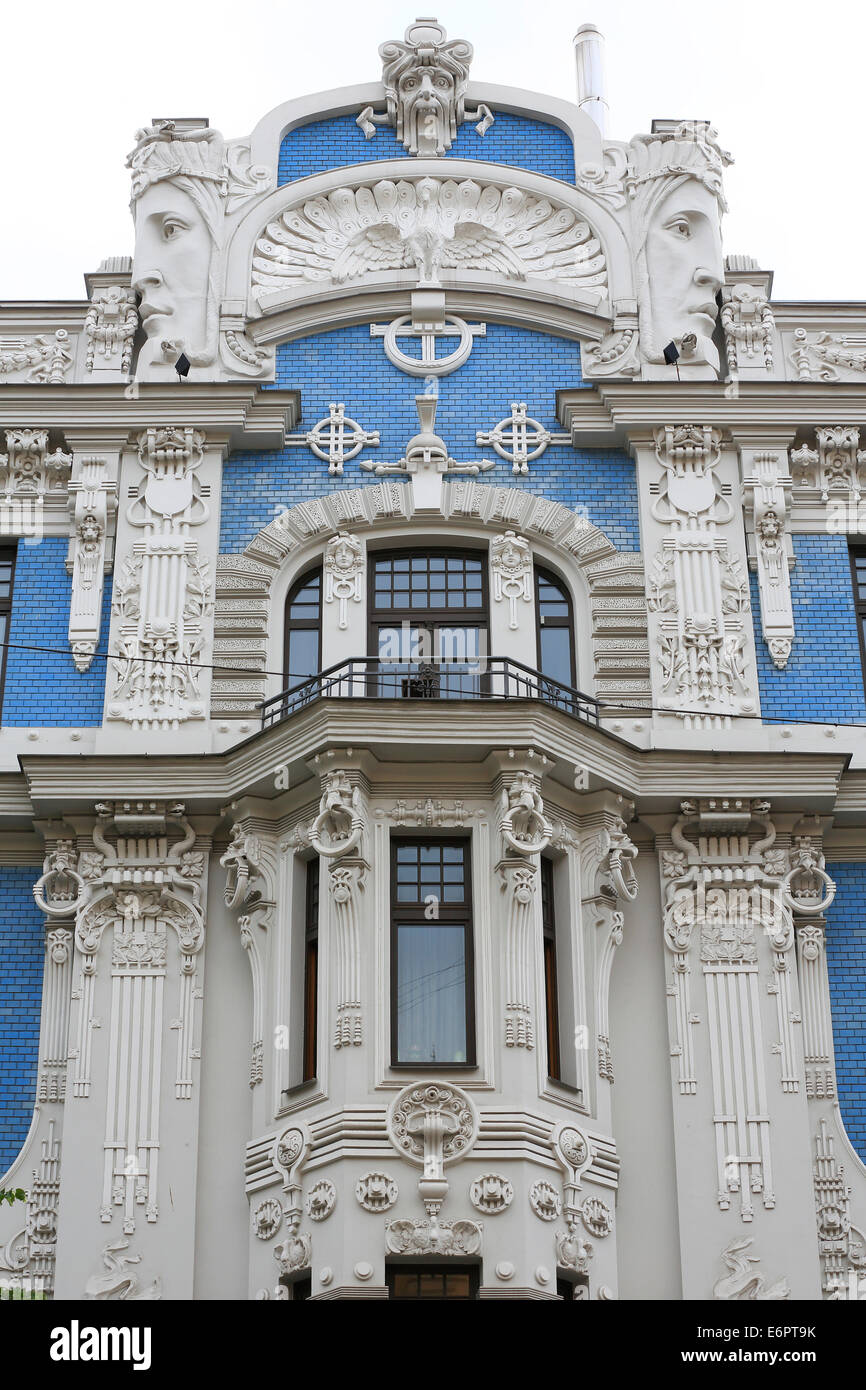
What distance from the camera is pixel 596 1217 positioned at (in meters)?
20.5

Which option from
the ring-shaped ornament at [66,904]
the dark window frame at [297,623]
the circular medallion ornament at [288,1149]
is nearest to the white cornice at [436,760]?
the ring-shaped ornament at [66,904]

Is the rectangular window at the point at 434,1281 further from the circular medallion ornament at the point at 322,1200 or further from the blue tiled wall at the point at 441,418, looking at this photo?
the blue tiled wall at the point at 441,418

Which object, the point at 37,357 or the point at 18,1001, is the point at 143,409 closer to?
the point at 37,357

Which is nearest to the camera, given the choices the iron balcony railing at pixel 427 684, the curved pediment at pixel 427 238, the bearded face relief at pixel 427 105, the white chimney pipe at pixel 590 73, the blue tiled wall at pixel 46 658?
the iron balcony railing at pixel 427 684

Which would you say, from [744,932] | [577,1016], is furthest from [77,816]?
[744,932]

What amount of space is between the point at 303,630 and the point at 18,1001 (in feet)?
16.5

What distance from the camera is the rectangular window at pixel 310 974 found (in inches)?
840

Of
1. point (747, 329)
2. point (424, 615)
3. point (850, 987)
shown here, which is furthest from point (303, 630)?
point (850, 987)

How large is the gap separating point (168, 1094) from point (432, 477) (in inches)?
291

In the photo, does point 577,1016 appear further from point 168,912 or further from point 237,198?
point 237,198

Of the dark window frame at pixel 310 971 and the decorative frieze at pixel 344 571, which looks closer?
the dark window frame at pixel 310 971

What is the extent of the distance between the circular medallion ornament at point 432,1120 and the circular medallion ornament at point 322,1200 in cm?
71

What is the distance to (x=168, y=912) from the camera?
22156 mm

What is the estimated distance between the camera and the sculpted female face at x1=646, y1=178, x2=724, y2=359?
83.7ft
